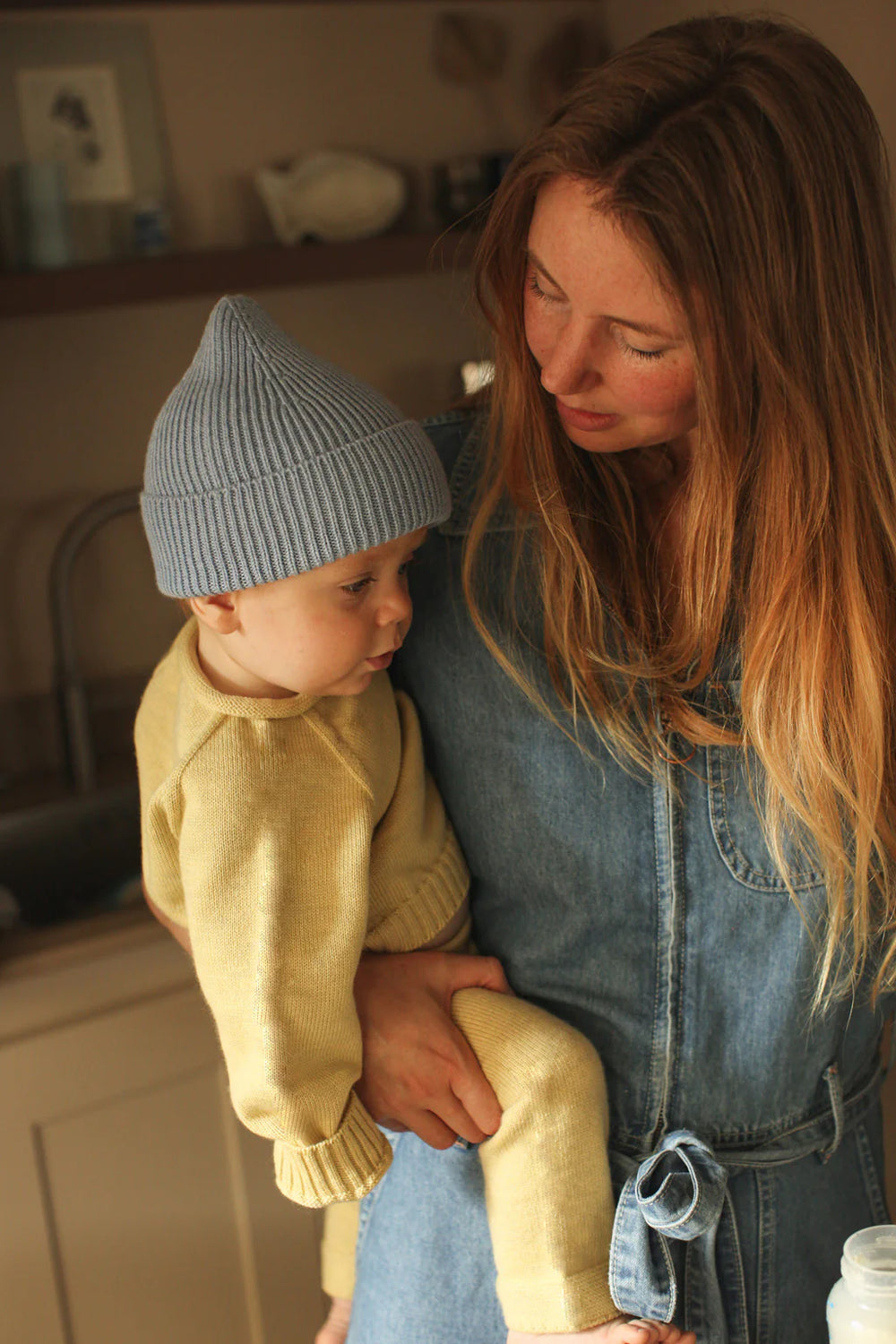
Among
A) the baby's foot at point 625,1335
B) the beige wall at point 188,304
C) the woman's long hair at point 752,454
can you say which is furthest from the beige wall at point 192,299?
the baby's foot at point 625,1335

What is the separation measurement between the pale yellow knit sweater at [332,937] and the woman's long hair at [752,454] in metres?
0.16

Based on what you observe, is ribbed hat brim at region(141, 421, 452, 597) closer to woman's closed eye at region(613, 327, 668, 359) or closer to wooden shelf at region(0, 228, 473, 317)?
woman's closed eye at region(613, 327, 668, 359)

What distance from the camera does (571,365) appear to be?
2.83 feet

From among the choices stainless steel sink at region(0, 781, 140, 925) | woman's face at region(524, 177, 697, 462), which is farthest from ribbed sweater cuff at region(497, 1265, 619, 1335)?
stainless steel sink at region(0, 781, 140, 925)

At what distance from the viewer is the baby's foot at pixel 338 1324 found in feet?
3.95

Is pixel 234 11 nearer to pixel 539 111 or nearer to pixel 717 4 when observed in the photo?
pixel 539 111

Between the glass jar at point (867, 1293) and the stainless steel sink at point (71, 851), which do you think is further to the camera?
the stainless steel sink at point (71, 851)

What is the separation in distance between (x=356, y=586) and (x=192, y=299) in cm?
149

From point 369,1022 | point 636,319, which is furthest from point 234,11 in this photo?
point 369,1022

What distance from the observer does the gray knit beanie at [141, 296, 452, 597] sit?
827 mm

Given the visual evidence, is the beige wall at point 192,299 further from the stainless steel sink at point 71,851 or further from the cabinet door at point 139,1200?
the cabinet door at point 139,1200

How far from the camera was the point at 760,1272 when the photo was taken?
102 centimetres

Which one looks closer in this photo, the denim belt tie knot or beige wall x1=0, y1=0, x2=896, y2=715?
the denim belt tie knot

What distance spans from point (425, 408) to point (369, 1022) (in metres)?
1.66
